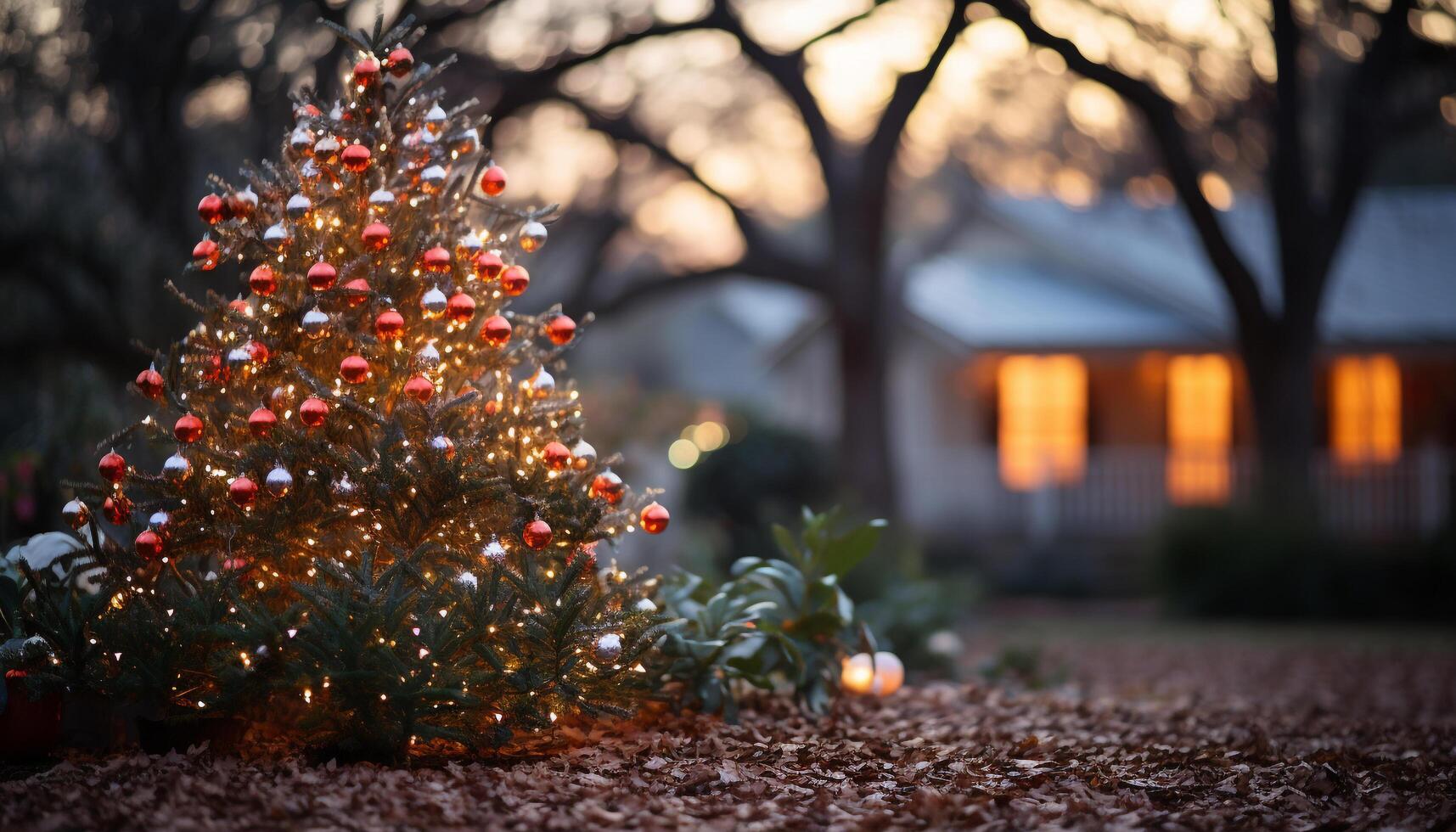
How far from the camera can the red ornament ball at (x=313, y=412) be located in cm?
484

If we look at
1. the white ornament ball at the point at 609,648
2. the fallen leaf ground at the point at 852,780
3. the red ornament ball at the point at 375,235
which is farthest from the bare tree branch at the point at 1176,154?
the white ornament ball at the point at 609,648

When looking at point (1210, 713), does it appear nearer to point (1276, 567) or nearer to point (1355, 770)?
point (1355, 770)

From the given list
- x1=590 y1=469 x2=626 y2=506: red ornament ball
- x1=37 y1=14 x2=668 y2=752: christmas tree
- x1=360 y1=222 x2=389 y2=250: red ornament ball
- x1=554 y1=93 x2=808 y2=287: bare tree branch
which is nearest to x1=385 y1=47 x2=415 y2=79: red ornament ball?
x1=37 y1=14 x2=668 y2=752: christmas tree

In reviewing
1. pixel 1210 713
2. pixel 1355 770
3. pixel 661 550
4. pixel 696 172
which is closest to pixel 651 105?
pixel 696 172

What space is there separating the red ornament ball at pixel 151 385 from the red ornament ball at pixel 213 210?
0.64 metres

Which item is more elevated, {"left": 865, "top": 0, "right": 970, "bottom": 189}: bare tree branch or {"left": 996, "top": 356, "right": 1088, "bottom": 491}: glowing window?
{"left": 865, "top": 0, "right": 970, "bottom": 189}: bare tree branch

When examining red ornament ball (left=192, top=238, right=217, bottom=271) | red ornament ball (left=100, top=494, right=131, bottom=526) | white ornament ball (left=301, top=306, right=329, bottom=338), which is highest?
red ornament ball (left=192, top=238, right=217, bottom=271)

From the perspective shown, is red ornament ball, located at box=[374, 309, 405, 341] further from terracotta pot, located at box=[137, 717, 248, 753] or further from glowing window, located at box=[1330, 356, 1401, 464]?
glowing window, located at box=[1330, 356, 1401, 464]

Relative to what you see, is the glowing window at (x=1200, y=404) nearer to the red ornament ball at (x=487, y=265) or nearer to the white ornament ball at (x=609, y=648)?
the red ornament ball at (x=487, y=265)

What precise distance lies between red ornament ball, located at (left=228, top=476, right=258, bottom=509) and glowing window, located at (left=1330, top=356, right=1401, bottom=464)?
20606 millimetres

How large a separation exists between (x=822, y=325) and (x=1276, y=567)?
33.6ft

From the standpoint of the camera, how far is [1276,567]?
1500 centimetres

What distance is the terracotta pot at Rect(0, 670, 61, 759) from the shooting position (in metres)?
4.99

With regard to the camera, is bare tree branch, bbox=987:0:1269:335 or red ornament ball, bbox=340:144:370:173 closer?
red ornament ball, bbox=340:144:370:173
